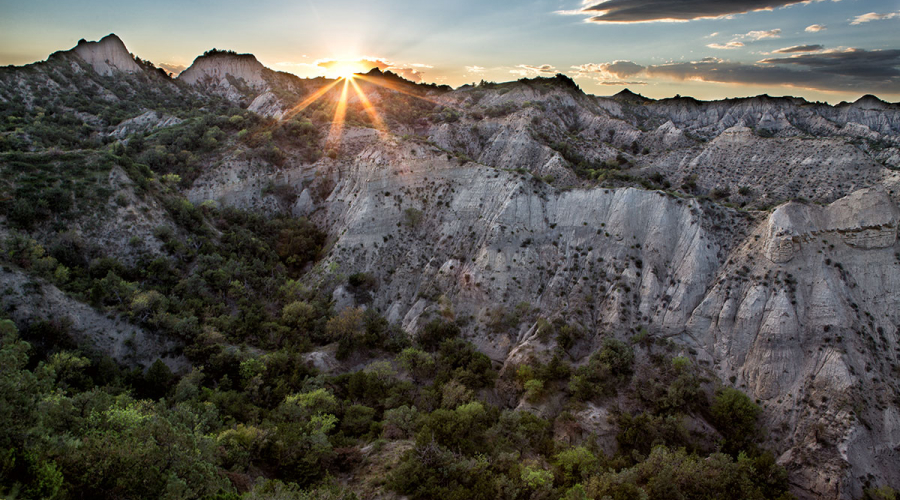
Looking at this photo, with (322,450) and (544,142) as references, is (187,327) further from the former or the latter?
(544,142)

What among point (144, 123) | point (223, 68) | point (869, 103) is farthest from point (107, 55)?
point (869, 103)

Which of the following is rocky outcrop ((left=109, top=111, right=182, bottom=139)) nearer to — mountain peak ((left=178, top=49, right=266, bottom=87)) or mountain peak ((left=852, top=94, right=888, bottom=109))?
mountain peak ((left=178, top=49, right=266, bottom=87))

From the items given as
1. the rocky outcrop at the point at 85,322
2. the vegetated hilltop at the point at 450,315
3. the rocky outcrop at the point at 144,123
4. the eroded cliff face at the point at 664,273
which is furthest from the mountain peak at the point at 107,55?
the rocky outcrop at the point at 85,322

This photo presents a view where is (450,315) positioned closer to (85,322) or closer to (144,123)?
(85,322)

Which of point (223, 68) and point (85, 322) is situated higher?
point (223, 68)

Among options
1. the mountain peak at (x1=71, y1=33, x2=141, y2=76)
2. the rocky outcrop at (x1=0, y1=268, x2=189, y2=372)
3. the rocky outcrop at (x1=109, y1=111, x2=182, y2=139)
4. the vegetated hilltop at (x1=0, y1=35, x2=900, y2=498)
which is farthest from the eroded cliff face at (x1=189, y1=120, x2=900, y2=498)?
the mountain peak at (x1=71, y1=33, x2=141, y2=76)

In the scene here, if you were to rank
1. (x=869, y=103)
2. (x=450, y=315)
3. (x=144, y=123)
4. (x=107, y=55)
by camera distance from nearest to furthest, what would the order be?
(x=450, y=315), (x=144, y=123), (x=107, y=55), (x=869, y=103)
